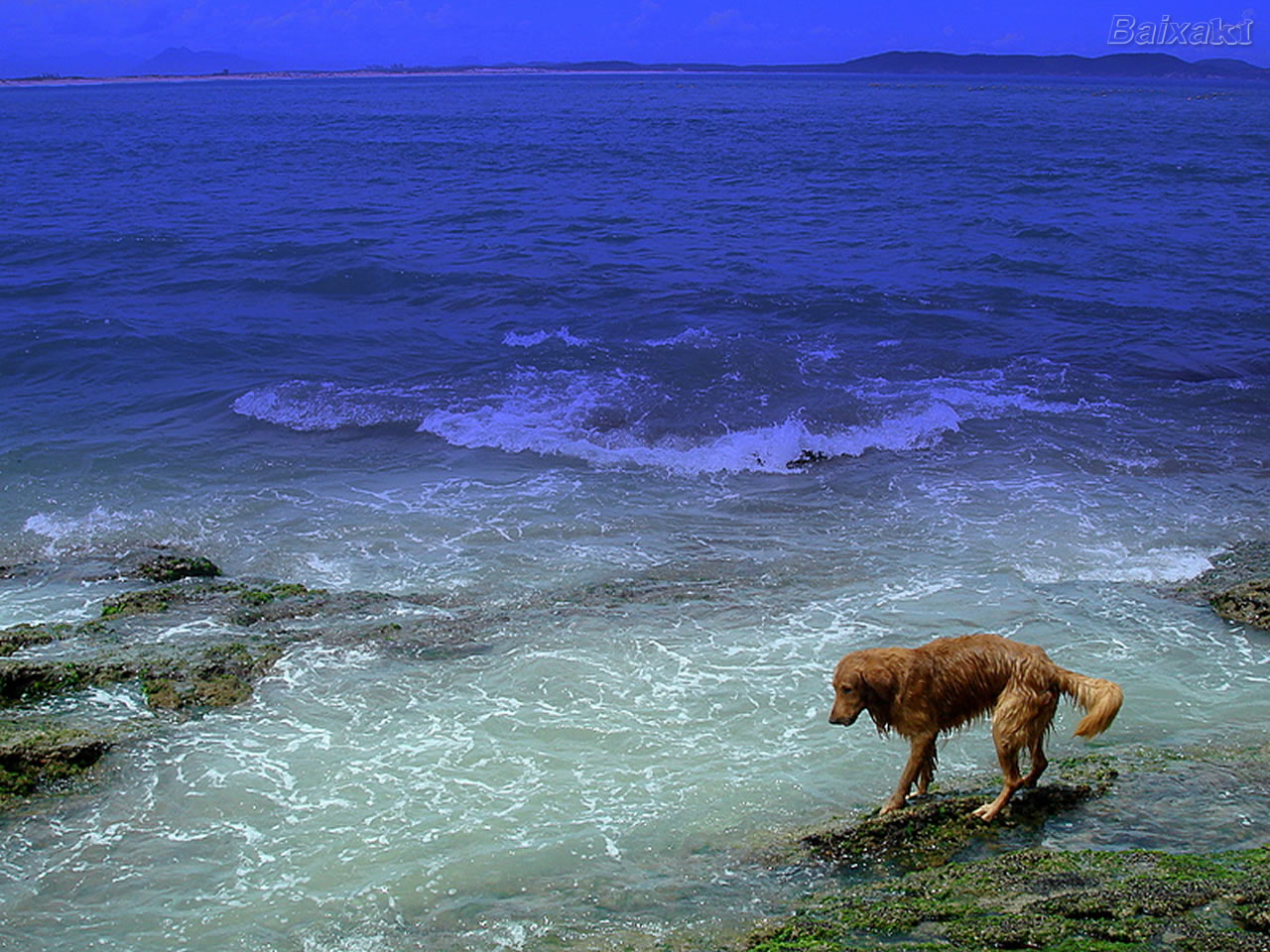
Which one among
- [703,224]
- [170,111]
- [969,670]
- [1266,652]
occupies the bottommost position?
[1266,652]

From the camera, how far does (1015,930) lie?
13.5 ft

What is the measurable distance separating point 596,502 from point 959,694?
6.78 metres

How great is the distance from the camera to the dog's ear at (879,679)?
5320 millimetres

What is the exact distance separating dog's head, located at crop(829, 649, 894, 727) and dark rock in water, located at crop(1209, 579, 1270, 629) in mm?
4316

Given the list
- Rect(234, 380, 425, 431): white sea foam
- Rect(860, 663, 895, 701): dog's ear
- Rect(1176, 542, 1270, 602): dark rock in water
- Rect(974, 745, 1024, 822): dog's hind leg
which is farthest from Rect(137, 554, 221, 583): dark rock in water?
Rect(1176, 542, 1270, 602): dark rock in water

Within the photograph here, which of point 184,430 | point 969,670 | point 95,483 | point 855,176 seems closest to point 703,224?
point 855,176

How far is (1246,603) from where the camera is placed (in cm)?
827

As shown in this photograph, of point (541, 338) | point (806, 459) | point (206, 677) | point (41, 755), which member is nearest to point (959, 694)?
point (206, 677)

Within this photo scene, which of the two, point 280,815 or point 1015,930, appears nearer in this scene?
point 1015,930

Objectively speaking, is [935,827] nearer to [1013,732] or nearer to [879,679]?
[1013,732]

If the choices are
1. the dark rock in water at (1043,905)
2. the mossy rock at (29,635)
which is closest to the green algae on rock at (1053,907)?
the dark rock in water at (1043,905)

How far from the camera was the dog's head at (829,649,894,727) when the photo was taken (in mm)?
5320

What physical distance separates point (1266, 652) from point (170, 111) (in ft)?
291

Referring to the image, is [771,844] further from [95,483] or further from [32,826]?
[95,483]
